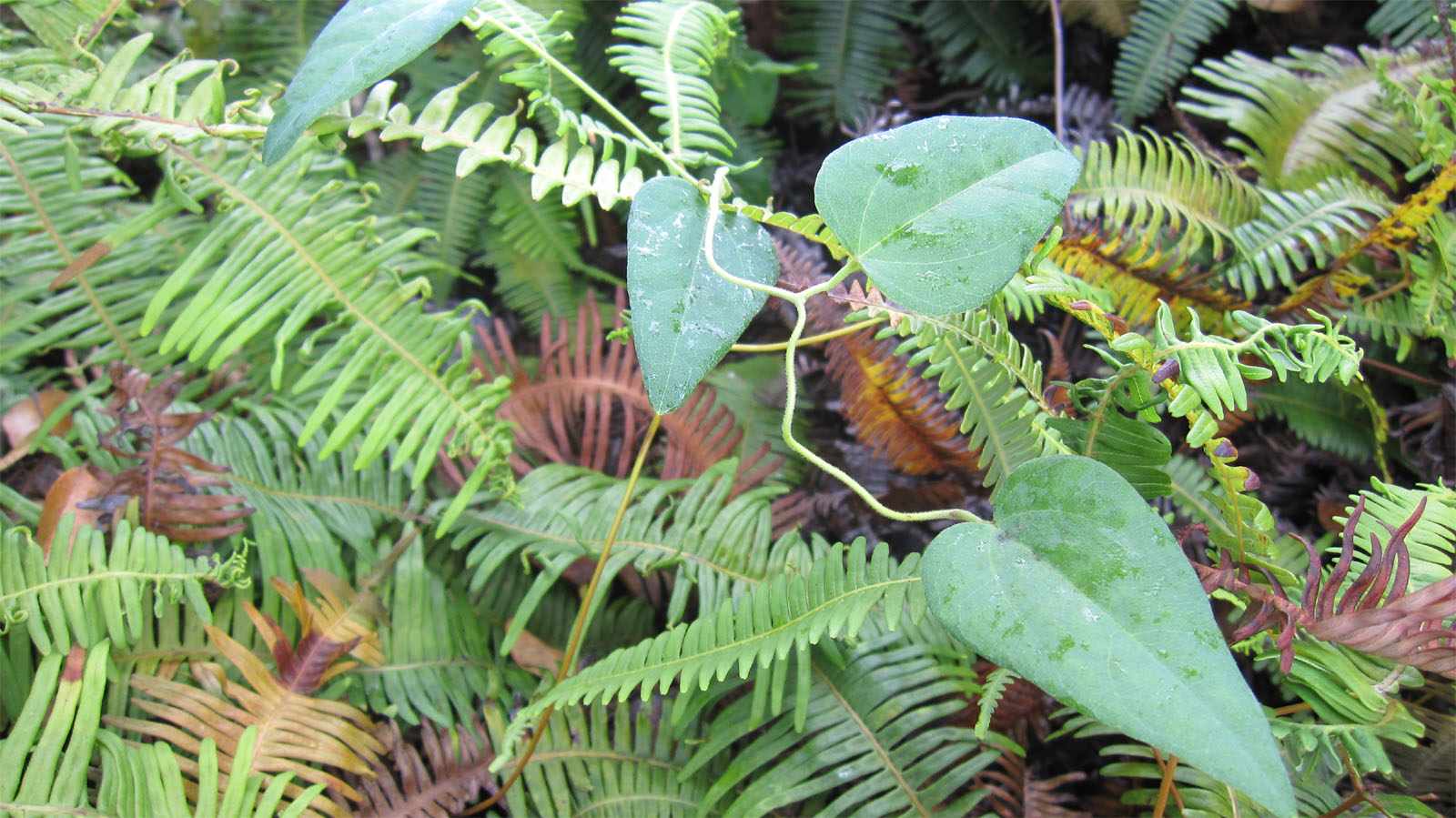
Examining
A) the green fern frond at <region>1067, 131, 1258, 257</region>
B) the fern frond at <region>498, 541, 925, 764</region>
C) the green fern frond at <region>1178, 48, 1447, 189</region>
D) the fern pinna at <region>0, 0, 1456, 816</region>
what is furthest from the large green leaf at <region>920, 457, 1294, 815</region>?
the green fern frond at <region>1178, 48, 1447, 189</region>

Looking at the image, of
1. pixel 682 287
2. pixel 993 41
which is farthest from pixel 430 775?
pixel 993 41

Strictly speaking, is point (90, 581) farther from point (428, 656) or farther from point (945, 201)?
point (945, 201)

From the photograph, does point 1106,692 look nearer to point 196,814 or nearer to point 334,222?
point 196,814

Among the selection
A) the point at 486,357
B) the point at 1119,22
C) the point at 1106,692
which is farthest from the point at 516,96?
the point at 1106,692

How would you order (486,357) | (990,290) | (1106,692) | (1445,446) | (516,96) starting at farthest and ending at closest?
(516,96), (486,357), (1445,446), (990,290), (1106,692)

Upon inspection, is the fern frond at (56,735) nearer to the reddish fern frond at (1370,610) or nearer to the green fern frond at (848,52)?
the reddish fern frond at (1370,610)

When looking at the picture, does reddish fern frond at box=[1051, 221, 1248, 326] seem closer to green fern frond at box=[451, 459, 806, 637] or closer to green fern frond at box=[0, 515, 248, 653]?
green fern frond at box=[451, 459, 806, 637]
